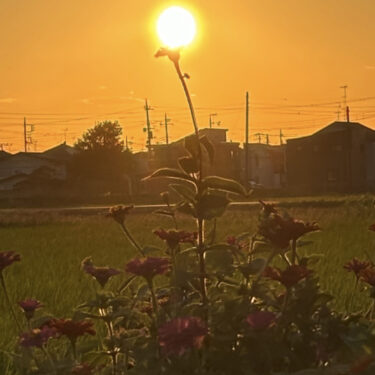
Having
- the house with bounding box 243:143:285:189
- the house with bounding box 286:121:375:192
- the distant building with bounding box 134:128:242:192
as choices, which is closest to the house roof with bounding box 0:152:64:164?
the distant building with bounding box 134:128:242:192

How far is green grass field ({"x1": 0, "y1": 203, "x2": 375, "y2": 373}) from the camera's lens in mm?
6512

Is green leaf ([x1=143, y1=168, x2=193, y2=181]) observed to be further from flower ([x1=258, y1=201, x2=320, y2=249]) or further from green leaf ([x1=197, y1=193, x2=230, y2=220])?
flower ([x1=258, y1=201, x2=320, y2=249])

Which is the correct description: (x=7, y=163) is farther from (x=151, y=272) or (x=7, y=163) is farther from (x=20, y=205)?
(x=151, y=272)

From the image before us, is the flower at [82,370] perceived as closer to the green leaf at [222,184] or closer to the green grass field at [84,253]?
the green leaf at [222,184]

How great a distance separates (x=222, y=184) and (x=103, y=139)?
62.0 meters

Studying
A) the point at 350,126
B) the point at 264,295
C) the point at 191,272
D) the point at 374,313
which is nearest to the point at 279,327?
the point at 264,295

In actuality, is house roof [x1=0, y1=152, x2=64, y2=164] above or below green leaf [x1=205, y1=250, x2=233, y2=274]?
above

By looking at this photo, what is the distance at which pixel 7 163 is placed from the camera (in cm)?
7425

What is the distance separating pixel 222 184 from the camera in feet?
7.67

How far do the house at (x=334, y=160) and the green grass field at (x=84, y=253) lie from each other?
39.8 meters

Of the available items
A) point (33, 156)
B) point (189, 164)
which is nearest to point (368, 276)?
point (189, 164)

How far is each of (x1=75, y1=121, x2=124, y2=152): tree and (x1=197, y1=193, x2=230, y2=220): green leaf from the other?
60587 mm

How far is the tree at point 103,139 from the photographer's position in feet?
207

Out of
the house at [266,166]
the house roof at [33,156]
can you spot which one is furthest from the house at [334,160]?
the house roof at [33,156]
